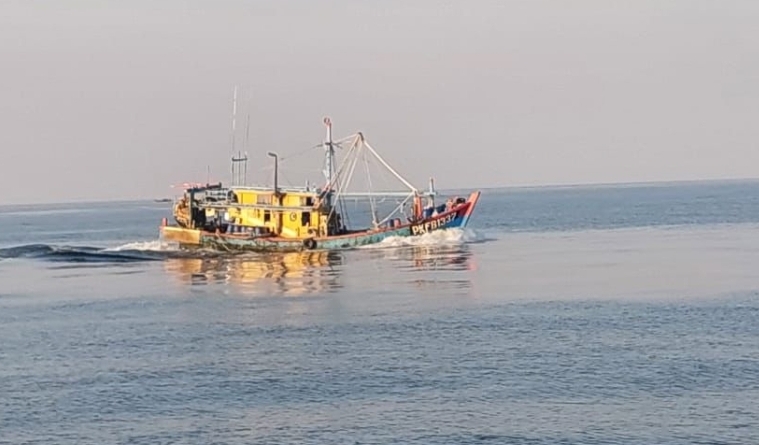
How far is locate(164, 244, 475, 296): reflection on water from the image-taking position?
66812 millimetres

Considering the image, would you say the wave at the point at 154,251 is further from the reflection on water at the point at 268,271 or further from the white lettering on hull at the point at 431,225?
the reflection on water at the point at 268,271

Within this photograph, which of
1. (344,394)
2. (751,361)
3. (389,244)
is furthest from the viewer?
(389,244)

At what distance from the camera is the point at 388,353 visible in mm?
41625

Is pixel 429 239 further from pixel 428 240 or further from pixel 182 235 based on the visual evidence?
pixel 182 235

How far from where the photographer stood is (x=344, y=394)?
35094 millimetres

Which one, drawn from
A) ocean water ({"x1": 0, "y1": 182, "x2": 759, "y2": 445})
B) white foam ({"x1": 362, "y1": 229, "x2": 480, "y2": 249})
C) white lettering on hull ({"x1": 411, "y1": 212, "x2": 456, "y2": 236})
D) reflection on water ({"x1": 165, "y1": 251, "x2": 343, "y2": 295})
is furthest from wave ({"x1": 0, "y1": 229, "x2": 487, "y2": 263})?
ocean water ({"x1": 0, "y1": 182, "x2": 759, "y2": 445})

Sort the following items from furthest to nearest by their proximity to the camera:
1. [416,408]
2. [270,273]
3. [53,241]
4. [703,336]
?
[53,241], [270,273], [703,336], [416,408]

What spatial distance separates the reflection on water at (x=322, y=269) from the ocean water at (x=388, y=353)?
0.41 metres

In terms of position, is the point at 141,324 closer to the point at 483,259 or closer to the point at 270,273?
the point at 270,273

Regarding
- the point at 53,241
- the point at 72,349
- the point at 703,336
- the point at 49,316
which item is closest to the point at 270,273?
the point at 49,316

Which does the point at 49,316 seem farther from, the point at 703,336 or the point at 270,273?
the point at 703,336

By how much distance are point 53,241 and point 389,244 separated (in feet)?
167

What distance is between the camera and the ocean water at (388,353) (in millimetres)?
31125

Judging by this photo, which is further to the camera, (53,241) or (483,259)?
(53,241)
